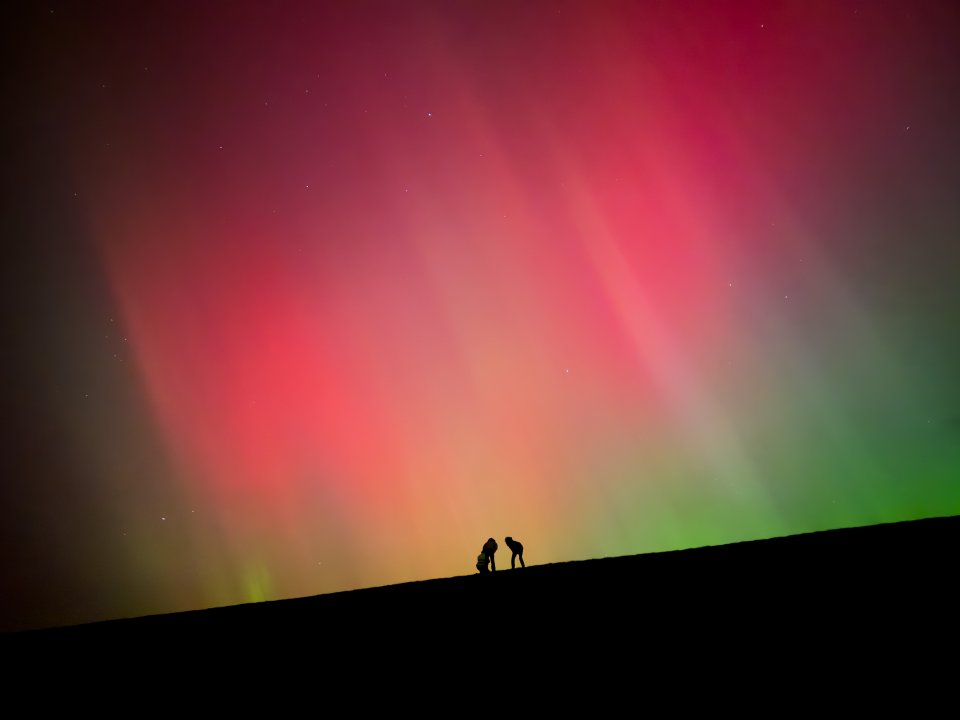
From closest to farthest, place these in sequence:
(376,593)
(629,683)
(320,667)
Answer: (629,683), (320,667), (376,593)

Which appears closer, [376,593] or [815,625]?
[815,625]

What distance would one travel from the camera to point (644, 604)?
3607 mm

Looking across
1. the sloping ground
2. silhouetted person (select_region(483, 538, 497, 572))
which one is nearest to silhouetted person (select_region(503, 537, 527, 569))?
silhouetted person (select_region(483, 538, 497, 572))

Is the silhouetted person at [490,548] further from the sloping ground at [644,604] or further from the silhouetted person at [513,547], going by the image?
the sloping ground at [644,604]

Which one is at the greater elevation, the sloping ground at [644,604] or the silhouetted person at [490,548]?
the silhouetted person at [490,548]

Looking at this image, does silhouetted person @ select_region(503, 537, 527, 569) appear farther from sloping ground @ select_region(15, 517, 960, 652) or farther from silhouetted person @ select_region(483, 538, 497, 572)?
sloping ground @ select_region(15, 517, 960, 652)

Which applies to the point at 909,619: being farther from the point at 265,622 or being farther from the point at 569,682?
the point at 265,622

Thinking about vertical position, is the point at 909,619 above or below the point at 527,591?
below

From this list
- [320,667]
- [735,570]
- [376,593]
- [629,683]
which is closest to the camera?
[629,683]

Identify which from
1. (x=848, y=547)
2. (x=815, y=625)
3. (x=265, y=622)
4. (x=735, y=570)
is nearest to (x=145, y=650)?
(x=265, y=622)

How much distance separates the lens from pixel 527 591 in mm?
3809

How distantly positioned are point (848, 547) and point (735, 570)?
79cm

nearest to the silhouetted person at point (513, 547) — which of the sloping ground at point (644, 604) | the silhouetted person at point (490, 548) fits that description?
the silhouetted person at point (490, 548)

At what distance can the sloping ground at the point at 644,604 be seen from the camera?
336 cm
